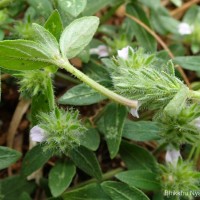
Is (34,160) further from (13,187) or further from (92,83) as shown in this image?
(92,83)

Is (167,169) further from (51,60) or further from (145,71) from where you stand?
(51,60)

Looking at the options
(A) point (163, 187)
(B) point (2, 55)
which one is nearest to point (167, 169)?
(A) point (163, 187)

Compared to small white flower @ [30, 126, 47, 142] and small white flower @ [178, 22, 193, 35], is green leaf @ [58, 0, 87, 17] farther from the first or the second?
small white flower @ [178, 22, 193, 35]

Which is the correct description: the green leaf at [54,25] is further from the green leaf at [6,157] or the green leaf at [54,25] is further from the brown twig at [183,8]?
the brown twig at [183,8]

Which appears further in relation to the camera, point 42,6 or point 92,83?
point 42,6

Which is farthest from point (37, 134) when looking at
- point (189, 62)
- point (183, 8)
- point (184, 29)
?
point (183, 8)

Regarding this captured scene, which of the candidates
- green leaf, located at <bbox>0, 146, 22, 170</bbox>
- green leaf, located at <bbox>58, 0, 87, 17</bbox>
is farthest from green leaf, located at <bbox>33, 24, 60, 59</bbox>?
green leaf, located at <bbox>0, 146, 22, 170</bbox>

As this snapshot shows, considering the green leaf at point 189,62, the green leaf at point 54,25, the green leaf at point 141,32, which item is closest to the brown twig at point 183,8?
the green leaf at point 141,32
